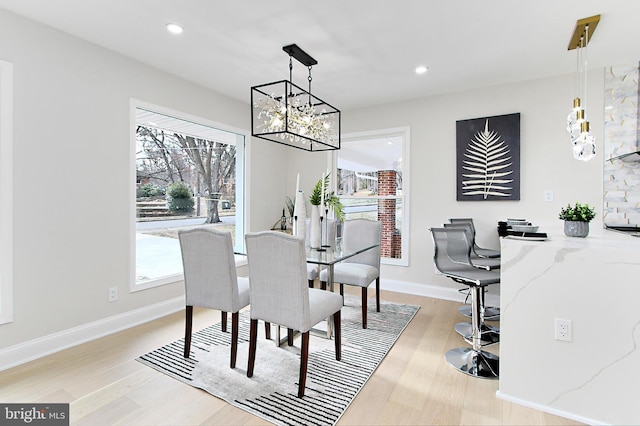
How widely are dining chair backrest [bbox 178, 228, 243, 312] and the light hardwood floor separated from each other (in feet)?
1.84

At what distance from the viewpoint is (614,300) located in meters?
1.72

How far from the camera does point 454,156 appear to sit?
4012mm

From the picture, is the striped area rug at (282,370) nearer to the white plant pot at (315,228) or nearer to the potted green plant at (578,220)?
the white plant pot at (315,228)

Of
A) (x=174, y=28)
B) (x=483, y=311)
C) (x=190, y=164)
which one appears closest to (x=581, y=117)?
(x=483, y=311)

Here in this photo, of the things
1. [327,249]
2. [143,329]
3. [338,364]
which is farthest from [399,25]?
[143,329]

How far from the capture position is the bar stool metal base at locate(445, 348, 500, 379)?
2.26 metres

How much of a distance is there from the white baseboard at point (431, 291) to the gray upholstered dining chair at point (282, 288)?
2.35m

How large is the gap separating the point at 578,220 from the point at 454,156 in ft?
6.87

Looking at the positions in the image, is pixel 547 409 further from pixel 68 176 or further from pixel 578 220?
pixel 68 176

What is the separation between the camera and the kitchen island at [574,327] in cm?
170

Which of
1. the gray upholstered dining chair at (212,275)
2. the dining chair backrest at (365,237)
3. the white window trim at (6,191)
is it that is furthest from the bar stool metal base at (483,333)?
the white window trim at (6,191)

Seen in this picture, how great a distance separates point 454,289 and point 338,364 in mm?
2239

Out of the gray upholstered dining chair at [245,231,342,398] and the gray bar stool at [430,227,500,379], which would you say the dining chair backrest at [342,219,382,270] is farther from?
the gray upholstered dining chair at [245,231,342,398]

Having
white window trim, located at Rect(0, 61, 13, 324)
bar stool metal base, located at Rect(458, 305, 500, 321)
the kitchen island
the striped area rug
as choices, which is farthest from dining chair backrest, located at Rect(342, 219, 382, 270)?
white window trim, located at Rect(0, 61, 13, 324)
